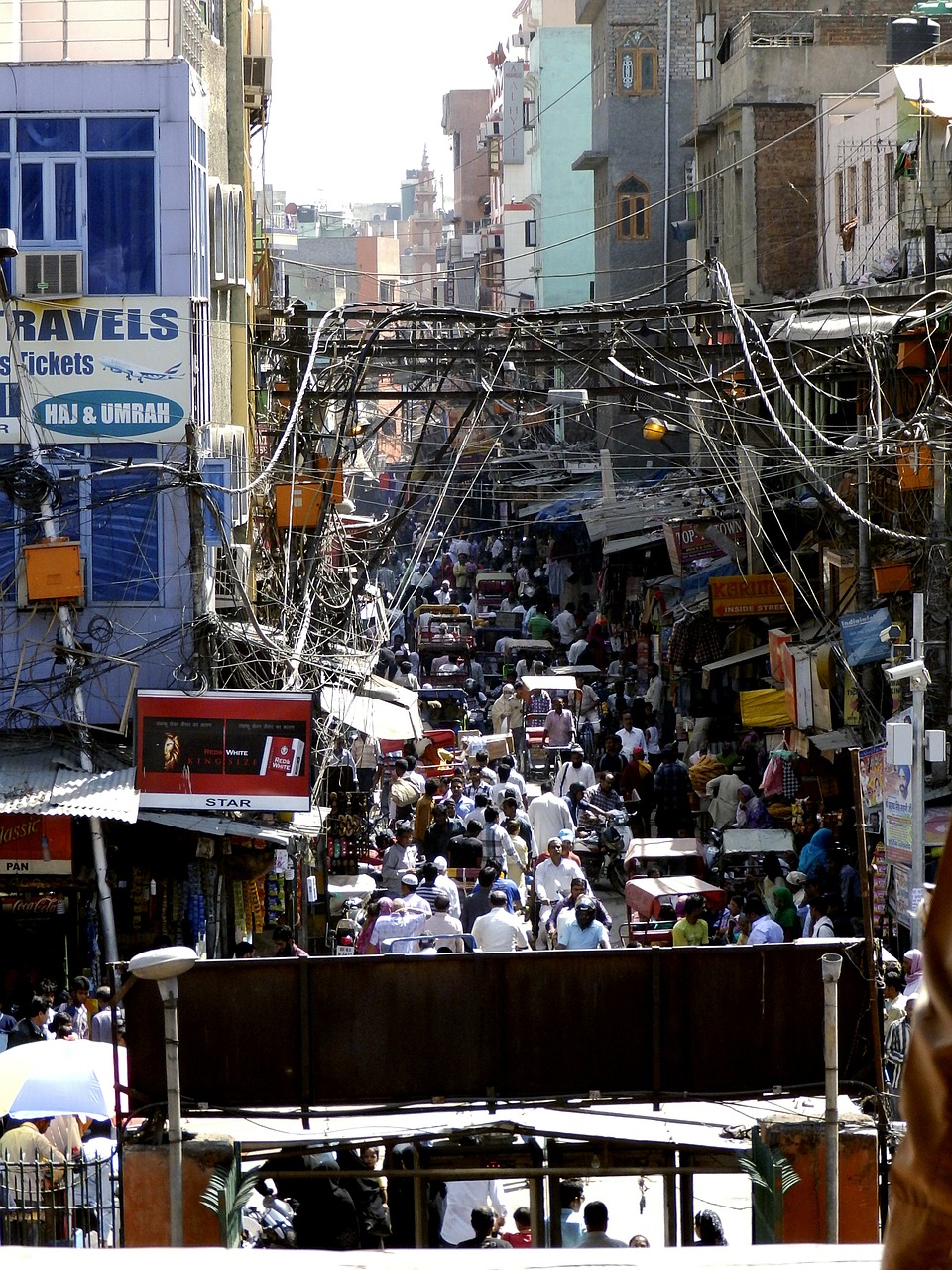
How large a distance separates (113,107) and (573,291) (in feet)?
161

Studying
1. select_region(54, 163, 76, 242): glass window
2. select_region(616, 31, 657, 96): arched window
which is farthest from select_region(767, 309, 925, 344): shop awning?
select_region(616, 31, 657, 96): arched window

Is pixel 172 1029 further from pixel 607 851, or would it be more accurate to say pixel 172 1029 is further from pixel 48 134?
pixel 607 851

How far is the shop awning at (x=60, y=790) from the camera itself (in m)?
12.8

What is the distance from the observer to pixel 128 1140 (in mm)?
7824

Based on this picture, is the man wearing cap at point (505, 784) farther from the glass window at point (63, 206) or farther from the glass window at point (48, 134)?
the glass window at point (48, 134)

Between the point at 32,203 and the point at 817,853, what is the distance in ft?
30.6

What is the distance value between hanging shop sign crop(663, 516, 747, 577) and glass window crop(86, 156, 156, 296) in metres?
13.6

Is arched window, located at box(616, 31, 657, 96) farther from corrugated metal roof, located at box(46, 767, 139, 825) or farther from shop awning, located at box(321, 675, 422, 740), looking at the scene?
corrugated metal roof, located at box(46, 767, 139, 825)

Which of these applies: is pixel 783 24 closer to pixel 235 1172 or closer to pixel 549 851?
pixel 549 851

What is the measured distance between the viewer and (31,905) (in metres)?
13.6

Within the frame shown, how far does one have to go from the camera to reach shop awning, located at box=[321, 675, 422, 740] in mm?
17297

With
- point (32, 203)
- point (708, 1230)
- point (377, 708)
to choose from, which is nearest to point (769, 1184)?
point (708, 1230)

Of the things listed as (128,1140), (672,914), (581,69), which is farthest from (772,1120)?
(581,69)

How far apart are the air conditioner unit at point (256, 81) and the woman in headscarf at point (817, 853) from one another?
16.0m
